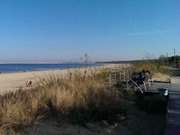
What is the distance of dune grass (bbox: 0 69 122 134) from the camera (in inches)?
246

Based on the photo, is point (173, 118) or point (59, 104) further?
point (173, 118)

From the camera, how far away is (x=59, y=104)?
7.65 m

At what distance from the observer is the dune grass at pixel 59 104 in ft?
20.5

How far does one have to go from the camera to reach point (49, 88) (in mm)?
8359

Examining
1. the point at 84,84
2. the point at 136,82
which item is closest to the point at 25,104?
the point at 84,84

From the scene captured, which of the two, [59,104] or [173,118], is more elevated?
[59,104]

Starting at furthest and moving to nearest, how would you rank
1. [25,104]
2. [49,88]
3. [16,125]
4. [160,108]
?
[160,108]
[49,88]
[25,104]
[16,125]

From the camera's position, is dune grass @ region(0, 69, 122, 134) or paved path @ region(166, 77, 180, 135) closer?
dune grass @ region(0, 69, 122, 134)

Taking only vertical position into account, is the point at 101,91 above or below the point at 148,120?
above

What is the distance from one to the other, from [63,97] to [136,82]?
21.5ft

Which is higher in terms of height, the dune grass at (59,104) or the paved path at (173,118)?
the dune grass at (59,104)

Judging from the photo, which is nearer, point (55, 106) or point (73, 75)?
point (55, 106)

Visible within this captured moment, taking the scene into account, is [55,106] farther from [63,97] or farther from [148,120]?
[148,120]

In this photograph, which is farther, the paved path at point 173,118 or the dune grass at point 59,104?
the paved path at point 173,118
